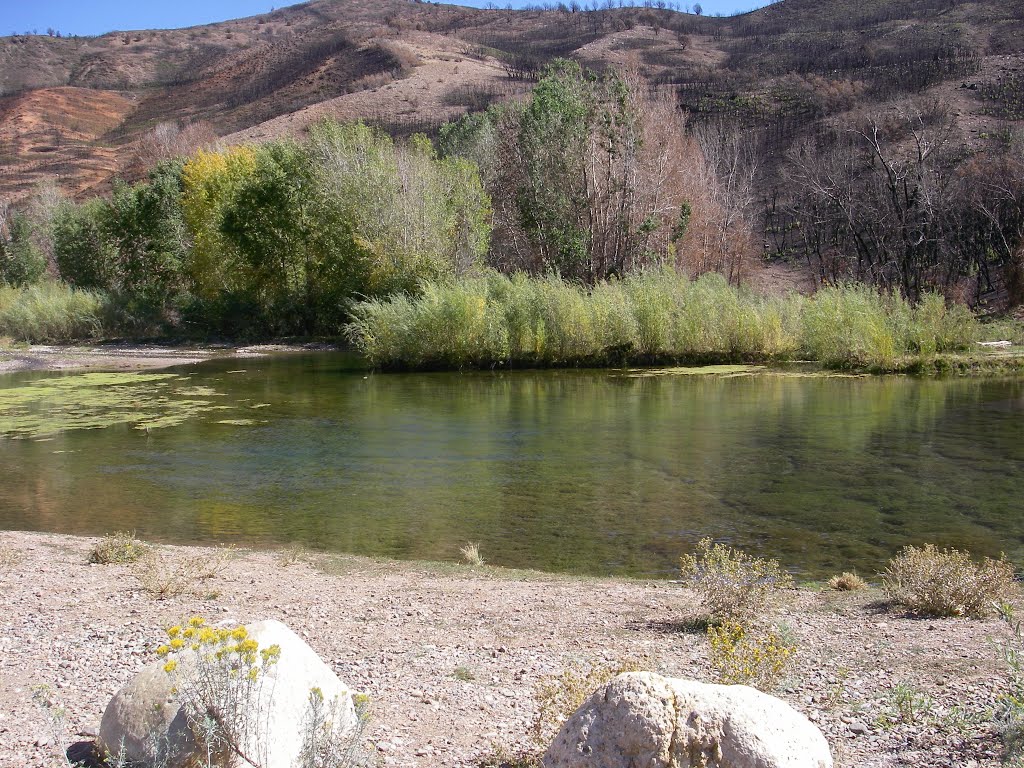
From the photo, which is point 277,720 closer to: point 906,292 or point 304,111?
point 906,292

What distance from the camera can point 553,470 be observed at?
14.1 m

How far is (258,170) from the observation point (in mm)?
46125

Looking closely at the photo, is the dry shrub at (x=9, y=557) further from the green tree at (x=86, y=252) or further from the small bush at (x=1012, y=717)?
the green tree at (x=86, y=252)

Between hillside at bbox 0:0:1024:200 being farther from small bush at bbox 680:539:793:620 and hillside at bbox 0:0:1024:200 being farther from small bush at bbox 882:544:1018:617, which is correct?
small bush at bbox 680:539:793:620

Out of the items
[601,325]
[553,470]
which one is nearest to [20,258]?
[601,325]

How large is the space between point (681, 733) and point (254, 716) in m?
1.81

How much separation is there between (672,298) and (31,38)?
21425 centimetres

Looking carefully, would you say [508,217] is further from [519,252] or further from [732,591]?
[732,591]

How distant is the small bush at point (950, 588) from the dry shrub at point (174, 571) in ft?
19.3

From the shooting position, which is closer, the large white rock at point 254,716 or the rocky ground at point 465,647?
the large white rock at point 254,716

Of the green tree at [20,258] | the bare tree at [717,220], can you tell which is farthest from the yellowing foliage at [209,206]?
the bare tree at [717,220]

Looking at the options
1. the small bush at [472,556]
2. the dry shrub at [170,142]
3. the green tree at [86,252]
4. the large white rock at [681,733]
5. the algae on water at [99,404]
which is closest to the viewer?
the large white rock at [681,733]

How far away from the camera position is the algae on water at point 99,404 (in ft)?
64.9

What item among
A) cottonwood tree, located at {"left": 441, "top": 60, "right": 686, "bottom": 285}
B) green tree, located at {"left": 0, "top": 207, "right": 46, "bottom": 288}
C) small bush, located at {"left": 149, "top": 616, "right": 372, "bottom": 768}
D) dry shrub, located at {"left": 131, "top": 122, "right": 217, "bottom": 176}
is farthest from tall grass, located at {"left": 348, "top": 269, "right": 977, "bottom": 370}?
dry shrub, located at {"left": 131, "top": 122, "right": 217, "bottom": 176}
